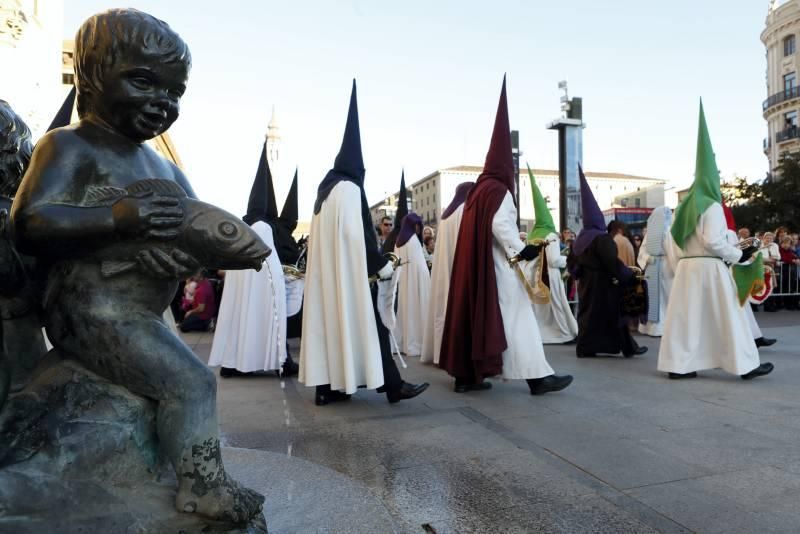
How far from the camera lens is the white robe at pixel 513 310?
194 inches

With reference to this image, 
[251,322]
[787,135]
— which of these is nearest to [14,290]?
[251,322]

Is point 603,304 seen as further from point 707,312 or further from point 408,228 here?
point 408,228

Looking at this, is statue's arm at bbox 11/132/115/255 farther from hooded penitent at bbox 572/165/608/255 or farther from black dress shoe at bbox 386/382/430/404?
hooded penitent at bbox 572/165/608/255

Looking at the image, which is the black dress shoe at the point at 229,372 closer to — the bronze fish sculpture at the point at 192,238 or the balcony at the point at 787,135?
the bronze fish sculpture at the point at 192,238

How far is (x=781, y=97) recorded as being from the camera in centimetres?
4775

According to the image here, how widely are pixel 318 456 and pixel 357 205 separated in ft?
6.72

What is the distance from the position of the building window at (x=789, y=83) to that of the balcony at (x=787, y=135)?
9.96ft

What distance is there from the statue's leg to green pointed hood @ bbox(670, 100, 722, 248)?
5.41 metres

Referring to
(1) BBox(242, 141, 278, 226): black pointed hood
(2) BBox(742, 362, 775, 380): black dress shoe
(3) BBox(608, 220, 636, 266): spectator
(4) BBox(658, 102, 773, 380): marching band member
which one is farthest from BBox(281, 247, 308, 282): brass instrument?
(3) BBox(608, 220, 636, 266): spectator

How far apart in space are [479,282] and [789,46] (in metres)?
56.0

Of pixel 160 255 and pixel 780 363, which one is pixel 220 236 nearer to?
pixel 160 255

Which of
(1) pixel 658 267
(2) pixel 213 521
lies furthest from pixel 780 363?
(2) pixel 213 521

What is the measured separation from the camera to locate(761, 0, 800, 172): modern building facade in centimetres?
4638

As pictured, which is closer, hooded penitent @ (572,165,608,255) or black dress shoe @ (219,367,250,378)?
black dress shoe @ (219,367,250,378)
